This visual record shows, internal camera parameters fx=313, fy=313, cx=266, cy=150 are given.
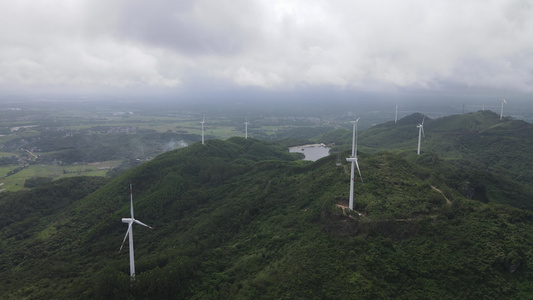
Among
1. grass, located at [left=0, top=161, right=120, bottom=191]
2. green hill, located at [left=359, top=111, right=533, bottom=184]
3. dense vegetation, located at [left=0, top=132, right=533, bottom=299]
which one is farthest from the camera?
grass, located at [left=0, top=161, right=120, bottom=191]

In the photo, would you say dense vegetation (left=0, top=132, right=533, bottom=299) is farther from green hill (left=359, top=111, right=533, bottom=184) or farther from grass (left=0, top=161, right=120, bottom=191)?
grass (left=0, top=161, right=120, bottom=191)

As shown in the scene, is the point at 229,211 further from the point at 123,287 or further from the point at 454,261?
the point at 454,261

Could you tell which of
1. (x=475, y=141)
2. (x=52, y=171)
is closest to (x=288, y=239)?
(x=475, y=141)

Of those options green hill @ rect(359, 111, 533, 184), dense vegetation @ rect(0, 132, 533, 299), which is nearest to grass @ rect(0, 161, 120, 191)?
dense vegetation @ rect(0, 132, 533, 299)

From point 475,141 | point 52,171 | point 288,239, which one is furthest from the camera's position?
point 52,171

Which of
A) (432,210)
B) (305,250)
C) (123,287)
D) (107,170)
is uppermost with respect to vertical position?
(432,210)

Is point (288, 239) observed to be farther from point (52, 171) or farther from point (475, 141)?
point (52, 171)

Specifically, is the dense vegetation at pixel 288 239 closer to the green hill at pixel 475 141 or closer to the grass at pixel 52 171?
the green hill at pixel 475 141

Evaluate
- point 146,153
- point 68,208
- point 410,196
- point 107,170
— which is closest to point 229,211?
point 410,196
